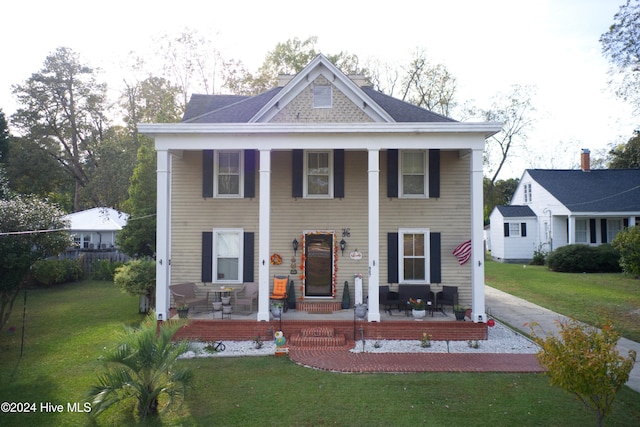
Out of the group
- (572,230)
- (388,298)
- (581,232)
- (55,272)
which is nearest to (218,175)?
(388,298)

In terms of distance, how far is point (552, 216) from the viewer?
28422mm

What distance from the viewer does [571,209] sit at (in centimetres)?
2678

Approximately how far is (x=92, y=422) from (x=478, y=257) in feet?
30.6

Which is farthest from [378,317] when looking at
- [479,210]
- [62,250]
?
[62,250]

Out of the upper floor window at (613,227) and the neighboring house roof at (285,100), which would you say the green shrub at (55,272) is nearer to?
the neighboring house roof at (285,100)

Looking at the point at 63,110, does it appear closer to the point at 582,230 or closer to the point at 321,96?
the point at 321,96

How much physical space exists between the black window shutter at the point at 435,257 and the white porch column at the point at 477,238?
1.69 m

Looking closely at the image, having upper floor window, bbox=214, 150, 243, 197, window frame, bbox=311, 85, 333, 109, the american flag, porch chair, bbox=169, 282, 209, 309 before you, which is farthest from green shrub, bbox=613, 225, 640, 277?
porch chair, bbox=169, 282, 209, 309

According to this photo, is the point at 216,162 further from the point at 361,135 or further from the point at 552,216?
the point at 552,216

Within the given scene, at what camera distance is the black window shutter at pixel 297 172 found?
1324 cm

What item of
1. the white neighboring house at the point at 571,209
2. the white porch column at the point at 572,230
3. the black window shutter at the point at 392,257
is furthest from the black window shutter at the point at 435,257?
the white porch column at the point at 572,230

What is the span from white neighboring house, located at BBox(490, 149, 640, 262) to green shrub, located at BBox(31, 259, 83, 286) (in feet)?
90.5

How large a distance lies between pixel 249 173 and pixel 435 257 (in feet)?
20.9

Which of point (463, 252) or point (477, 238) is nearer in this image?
point (477, 238)
